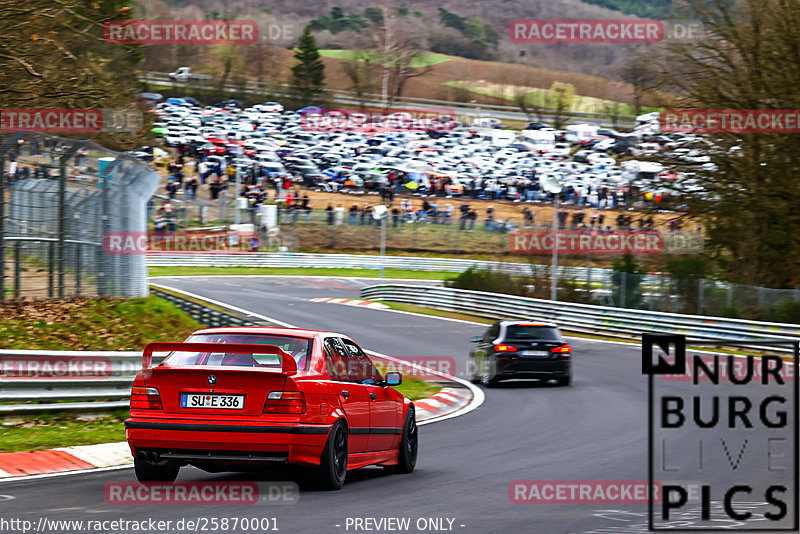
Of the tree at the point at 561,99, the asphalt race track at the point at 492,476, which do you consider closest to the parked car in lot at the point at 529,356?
the asphalt race track at the point at 492,476

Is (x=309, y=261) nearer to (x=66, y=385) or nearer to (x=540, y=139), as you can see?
(x=540, y=139)

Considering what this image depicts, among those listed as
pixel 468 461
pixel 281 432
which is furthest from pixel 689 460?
pixel 281 432

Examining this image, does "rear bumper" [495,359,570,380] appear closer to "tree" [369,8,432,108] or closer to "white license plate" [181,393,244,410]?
"white license plate" [181,393,244,410]

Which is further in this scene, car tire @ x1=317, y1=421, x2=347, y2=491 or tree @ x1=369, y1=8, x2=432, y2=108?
tree @ x1=369, y1=8, x2=432, y2=108

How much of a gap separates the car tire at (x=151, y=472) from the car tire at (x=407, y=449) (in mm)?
2376

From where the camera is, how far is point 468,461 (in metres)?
11.4

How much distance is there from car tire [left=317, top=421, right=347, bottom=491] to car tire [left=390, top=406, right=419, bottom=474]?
153 cm

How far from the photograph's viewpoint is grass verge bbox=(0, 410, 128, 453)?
38.3ft

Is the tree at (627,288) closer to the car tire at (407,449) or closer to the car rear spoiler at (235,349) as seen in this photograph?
the car tire at (407,449)

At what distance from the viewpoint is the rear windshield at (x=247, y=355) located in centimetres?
896

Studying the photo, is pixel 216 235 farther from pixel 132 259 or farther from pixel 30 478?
pixel 30 478

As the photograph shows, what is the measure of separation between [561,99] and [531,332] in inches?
4337

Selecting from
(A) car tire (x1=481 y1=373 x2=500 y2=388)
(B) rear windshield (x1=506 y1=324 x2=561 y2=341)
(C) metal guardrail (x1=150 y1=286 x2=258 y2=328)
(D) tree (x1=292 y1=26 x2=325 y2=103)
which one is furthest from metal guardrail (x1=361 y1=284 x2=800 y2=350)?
(D) tree (x1=292 y1=26 x2=325 y2=103)

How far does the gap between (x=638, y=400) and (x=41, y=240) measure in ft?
34.3
